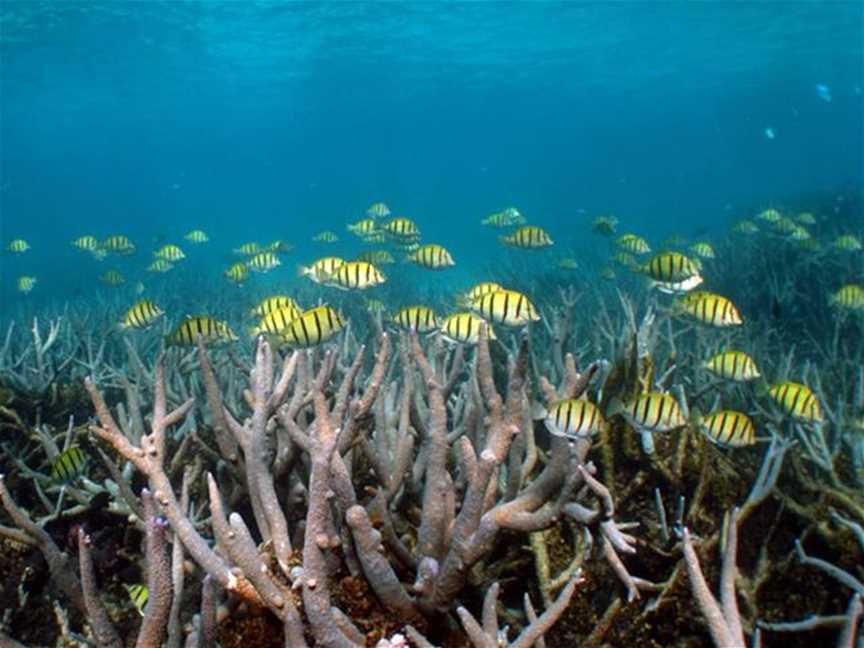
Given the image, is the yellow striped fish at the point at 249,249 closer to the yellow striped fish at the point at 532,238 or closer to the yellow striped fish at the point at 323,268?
the yellow striped fish at the point at 323,268

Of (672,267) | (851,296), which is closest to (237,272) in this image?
(672,267)

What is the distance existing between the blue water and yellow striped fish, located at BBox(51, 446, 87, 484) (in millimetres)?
19356

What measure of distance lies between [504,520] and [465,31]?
3645 cm

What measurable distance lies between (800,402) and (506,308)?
201 centimetres

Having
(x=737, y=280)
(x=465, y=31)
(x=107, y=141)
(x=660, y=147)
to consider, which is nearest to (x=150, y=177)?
(x=107, y=141)

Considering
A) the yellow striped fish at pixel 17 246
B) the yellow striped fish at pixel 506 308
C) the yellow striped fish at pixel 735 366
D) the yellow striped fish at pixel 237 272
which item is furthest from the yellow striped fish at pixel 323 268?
the yellow striped fish at pixel 17 246

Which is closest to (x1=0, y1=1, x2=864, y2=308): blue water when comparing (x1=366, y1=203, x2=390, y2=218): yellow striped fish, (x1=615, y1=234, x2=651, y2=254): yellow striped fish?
(x1=366, y1=203, x2=390, y2=218): yellow striped fish

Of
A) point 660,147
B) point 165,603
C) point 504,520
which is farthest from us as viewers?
point 660,147

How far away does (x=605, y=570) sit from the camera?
2957 millimetres

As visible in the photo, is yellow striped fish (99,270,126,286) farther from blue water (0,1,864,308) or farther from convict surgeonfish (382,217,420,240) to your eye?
blue water (0,1,864,308)

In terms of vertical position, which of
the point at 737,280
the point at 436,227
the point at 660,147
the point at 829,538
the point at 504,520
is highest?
the point at 504,520

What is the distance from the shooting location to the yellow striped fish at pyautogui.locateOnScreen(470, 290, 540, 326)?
15.7ft

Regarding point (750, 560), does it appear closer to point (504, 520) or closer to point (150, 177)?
point (504, 520)

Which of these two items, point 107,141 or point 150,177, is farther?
point 150,177
